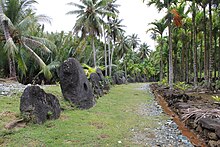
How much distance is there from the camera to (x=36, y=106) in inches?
240

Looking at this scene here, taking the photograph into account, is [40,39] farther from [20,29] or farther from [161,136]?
[161,136]

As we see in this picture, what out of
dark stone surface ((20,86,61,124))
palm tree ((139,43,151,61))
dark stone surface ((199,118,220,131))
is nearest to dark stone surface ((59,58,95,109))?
dark stone surface ((20,86,61,124))

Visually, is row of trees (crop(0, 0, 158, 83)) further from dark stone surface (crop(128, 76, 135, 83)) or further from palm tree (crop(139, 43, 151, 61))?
palm tree (crop(139, 43, 151, 61))

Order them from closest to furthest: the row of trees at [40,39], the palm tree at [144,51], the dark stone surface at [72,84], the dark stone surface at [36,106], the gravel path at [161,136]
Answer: the gravel path at [161,136] < the dark stone surface at [36,106] < the dark stone surface at [72,84] < the row of trees at [40,39] < the palm tree at [144,51]

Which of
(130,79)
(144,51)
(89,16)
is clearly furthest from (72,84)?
(144,51)

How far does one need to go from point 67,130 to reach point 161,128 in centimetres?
297

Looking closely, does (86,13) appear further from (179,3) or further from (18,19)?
(179,3)

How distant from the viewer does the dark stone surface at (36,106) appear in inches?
235

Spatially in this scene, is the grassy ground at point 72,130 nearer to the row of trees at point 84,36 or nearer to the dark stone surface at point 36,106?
the dark stone surface at point 36,106

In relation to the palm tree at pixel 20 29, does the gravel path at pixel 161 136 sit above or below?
below

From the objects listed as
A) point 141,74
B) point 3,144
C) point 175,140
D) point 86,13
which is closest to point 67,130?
point 3,144

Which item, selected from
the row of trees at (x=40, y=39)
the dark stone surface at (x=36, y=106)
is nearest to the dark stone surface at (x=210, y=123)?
the dark stone surface at (x=36, y=106)

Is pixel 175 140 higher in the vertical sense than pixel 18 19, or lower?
lower

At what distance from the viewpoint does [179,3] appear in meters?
16.2
